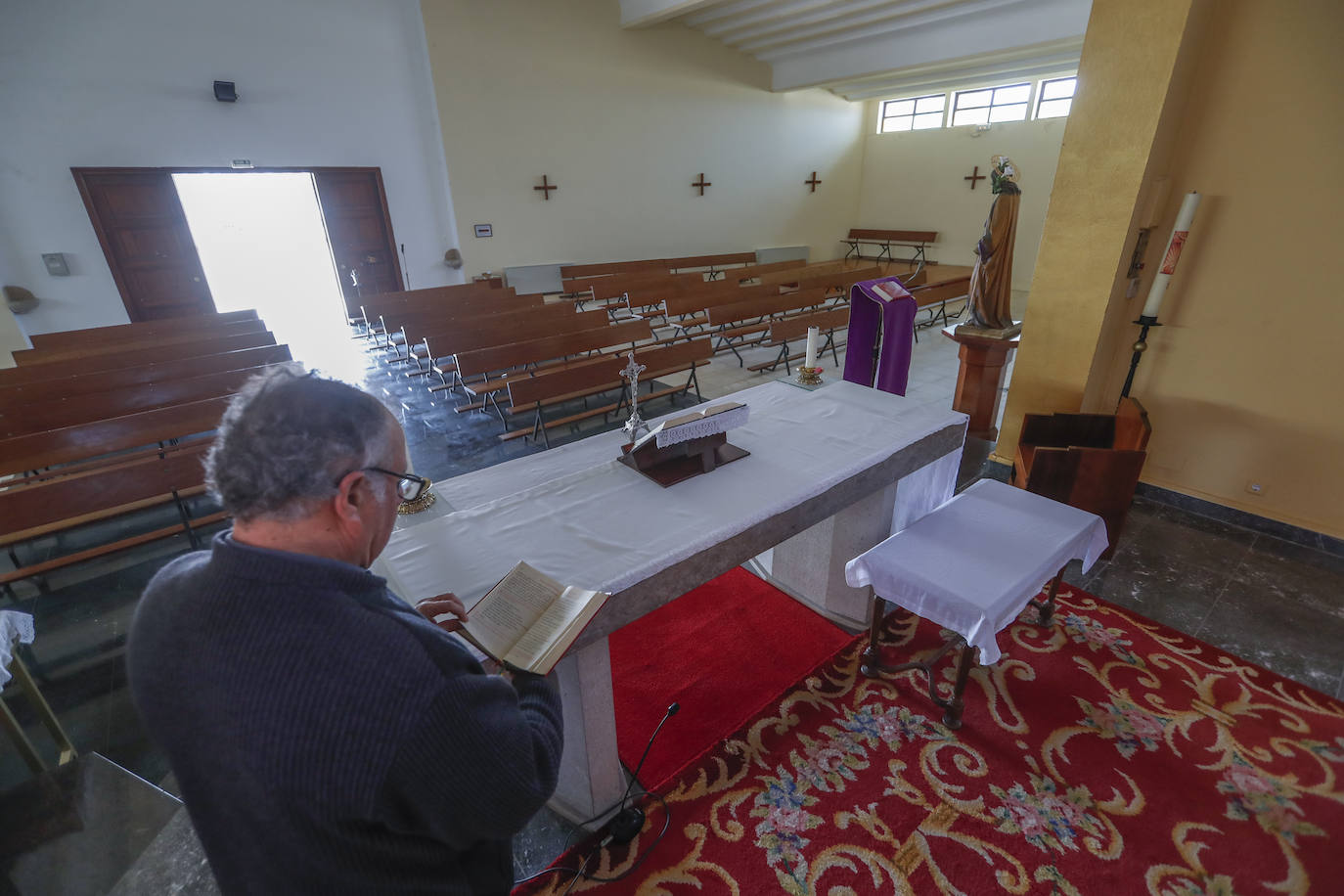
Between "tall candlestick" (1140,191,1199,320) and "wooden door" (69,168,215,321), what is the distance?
904 cm

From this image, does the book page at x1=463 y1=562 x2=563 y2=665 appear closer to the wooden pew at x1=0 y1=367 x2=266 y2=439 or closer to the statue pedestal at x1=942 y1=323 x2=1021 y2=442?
the statue pedestal at x1=942 y1=323 x2=1021 y2=442

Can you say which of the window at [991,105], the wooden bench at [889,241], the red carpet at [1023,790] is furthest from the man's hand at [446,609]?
the window at [991,105]

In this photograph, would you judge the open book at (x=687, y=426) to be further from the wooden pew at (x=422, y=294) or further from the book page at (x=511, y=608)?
the wooden pew at (x=422, y=294)

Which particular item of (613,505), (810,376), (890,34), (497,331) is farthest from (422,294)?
(890,34)

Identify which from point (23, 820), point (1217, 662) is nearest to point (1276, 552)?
point (1217, 662)

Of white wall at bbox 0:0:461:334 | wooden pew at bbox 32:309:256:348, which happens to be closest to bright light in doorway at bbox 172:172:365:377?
white wall at bbox 0:0:461:334

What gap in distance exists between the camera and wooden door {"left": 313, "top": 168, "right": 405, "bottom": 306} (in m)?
7.62

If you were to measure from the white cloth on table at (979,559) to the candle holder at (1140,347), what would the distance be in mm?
1473

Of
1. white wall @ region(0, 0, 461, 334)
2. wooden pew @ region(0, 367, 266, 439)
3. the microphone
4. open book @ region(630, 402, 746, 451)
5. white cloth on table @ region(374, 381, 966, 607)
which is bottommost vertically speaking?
the microphone

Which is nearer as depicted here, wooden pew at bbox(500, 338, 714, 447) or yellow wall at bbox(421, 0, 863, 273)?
wooden pew at bbox(500, 338, 714, 447)

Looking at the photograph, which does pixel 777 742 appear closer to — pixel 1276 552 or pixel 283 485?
pixel 283 485

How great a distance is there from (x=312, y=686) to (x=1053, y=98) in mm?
13134

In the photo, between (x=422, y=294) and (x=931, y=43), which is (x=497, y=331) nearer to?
(x=422, y=294)

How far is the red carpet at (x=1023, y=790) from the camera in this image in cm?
170
